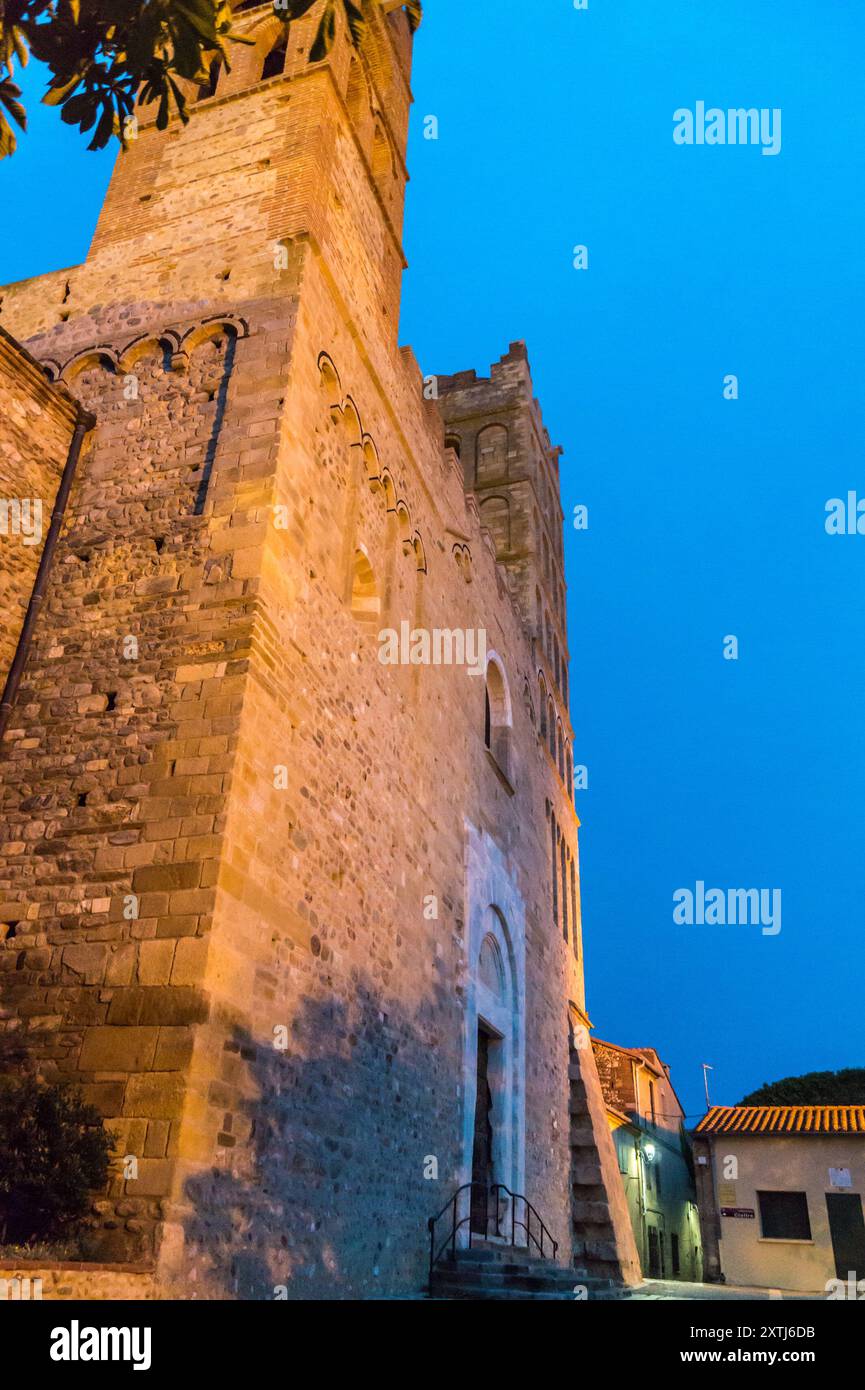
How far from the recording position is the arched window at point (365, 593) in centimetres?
979

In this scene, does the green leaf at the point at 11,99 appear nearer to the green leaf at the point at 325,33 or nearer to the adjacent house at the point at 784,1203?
the green leaf at the point at 325,33

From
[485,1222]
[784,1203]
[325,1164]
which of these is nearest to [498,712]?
[485,1222]

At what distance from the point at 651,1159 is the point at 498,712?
1999 centimetres

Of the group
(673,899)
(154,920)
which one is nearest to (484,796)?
(154,920)

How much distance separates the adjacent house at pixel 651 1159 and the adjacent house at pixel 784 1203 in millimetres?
3654

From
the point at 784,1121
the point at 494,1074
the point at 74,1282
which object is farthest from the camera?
the point at 784,1121

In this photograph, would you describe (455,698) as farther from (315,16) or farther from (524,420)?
(524,420)

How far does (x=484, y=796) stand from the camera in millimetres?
14078

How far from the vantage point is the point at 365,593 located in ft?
33.0

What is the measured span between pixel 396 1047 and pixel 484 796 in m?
5.56

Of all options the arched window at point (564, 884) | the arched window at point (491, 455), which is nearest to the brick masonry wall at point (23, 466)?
the arched window at point (564, 884)

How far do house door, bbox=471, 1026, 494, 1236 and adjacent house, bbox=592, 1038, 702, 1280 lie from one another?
12516 millimetres

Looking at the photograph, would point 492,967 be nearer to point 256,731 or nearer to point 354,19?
point 256,731

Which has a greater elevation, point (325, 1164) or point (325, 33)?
point (325, 33)
